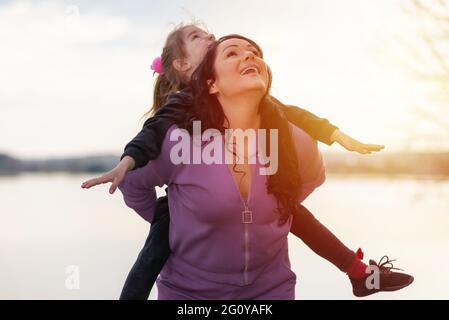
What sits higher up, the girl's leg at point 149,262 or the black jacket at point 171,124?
the black jacket at point 171,124

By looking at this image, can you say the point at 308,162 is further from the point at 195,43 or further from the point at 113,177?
the point at 195,43

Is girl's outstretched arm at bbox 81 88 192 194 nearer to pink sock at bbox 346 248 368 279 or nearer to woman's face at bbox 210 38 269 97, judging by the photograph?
woman's face at bbox 210 38 269 97

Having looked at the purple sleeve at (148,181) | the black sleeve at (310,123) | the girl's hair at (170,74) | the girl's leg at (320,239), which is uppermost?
the girl's hair at (170,74)

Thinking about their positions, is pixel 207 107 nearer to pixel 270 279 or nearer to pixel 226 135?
pixel 226 135

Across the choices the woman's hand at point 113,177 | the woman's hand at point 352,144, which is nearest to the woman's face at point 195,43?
the woman's hand at point 352,144

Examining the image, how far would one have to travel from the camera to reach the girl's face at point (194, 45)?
300 cm

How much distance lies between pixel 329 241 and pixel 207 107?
893 millimetres

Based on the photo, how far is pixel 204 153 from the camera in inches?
92.3

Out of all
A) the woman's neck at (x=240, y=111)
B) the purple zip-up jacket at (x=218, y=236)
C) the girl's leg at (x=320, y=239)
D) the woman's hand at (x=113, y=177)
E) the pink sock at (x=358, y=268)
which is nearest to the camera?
the woman's hand at (x=113, y=177)

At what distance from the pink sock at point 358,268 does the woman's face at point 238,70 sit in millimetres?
1006

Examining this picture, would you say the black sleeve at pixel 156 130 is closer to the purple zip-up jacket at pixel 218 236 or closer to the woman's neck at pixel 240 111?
the purple zip-up jacket at pixel 218 236

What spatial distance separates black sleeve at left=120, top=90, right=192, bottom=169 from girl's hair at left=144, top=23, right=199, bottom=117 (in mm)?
439

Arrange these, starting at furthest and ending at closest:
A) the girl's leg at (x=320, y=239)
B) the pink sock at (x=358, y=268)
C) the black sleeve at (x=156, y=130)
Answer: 1. the pink sock at (x=358, y=268)
2. the girl's leg at (x=320, y=239)
3. the black sleeve at (x=156, y=130)
